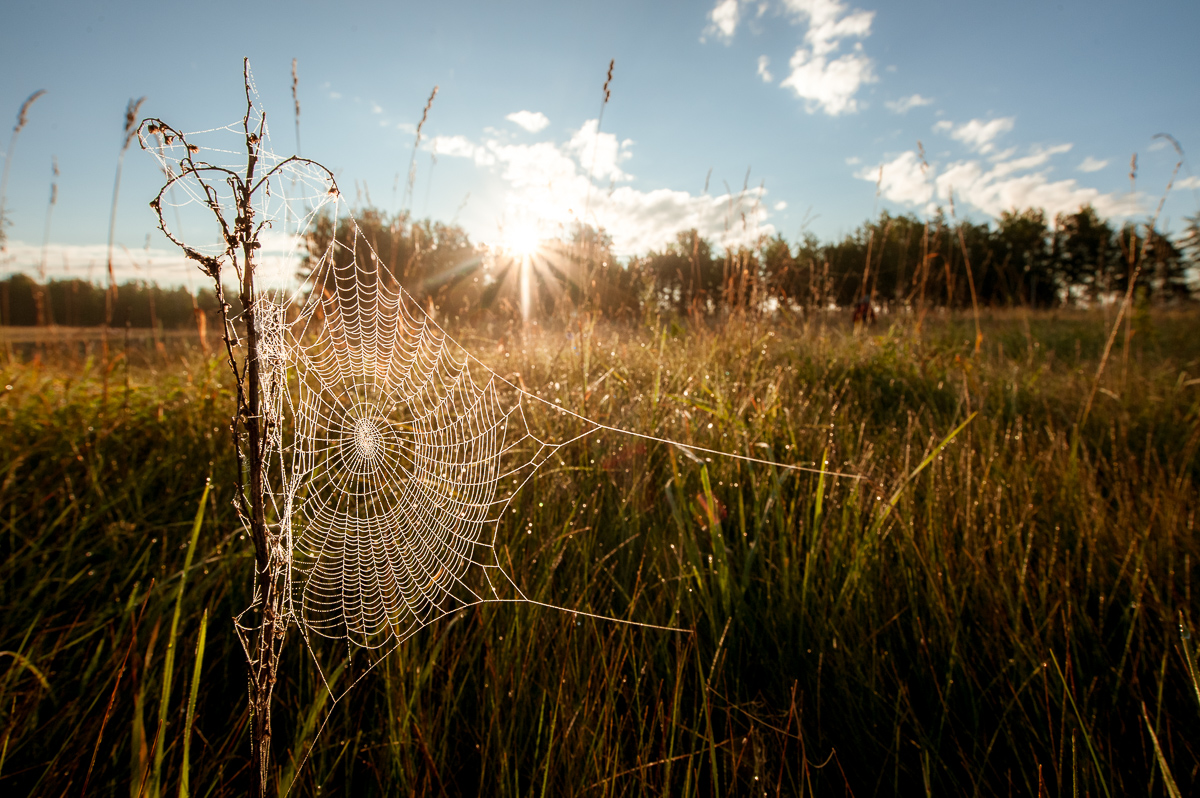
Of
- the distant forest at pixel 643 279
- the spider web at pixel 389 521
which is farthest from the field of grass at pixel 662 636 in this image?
the distant forest at pixel 643 279

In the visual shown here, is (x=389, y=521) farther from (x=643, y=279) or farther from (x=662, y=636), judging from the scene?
(x=643, y=279)

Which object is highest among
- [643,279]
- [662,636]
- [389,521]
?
[643,279]

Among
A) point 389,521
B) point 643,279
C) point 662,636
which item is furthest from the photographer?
point 643,279

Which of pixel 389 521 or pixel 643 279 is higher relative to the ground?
pixel 643 279

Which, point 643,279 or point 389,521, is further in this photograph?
point 643,279

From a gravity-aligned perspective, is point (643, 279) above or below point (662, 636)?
above

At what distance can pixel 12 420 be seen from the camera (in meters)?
2.37

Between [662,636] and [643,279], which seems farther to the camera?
[643,279]

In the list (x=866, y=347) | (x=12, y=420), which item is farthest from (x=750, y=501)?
(x=12, y=420)

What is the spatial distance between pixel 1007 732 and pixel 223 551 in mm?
2261

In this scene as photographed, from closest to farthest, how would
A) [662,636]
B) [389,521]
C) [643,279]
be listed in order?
[662,636], [389,521], [643,279]

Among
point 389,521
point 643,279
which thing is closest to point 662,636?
A: point 389,521

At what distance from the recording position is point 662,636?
1.45 meters

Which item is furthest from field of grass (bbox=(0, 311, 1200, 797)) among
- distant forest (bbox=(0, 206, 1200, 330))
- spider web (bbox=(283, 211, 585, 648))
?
distant forest (bbox=(0, 206, 1200, 330))
